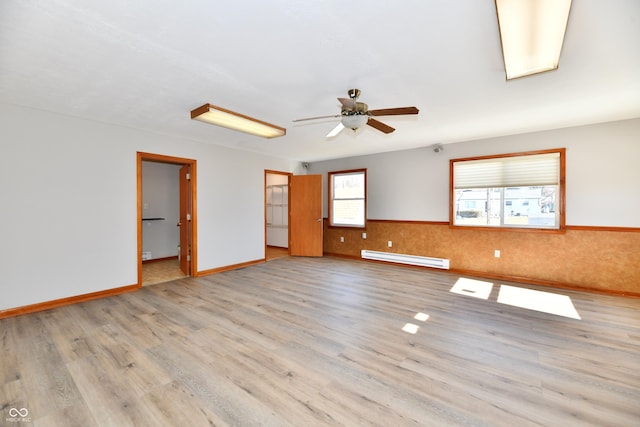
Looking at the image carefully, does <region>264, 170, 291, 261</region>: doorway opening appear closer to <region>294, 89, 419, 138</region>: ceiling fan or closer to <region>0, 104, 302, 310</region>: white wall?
<region>0, 104, 302, 310</region>: white wall

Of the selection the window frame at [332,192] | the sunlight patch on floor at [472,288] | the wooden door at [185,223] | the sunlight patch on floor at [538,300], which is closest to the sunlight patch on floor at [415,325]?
the sunlight patch on floor at [472,288]

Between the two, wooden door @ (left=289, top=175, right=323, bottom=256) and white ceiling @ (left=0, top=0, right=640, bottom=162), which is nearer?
white ceiling @ (left=0, top=0, right=640, bottom=162)

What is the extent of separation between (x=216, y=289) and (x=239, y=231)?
1631 mm

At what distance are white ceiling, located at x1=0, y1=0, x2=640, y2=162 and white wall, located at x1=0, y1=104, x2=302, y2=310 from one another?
0.34m

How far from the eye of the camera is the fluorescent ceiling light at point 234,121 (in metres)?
3.11

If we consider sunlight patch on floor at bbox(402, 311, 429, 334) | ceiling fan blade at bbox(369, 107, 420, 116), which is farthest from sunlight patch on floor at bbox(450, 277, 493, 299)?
ceiling fan blade at bbox(369, 107, 420, 116)

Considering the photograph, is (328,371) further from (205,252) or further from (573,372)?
(205,252)

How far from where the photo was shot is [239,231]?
541 centimetres

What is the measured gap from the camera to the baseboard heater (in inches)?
198

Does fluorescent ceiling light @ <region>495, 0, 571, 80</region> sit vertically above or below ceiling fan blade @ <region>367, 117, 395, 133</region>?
above

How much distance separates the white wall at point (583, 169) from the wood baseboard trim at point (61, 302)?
4.35 meters

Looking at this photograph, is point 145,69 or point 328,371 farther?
point 145,69

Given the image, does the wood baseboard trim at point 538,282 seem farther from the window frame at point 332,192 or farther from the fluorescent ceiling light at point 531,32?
the fluorescent ceiling light at point 531,32

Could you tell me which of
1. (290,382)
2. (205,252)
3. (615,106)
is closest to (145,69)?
(290,382)
